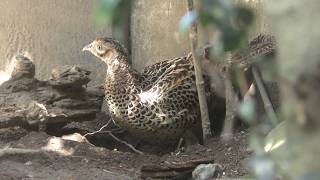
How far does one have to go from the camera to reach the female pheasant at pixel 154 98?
4.15m

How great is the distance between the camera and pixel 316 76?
0.65 m

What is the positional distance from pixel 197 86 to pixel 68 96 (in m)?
0.85

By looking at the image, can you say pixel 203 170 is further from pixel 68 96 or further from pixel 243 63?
pixel 68 96

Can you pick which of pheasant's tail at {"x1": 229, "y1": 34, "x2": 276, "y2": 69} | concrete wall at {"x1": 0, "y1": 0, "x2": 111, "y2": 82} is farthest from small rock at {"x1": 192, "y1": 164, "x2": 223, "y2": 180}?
concrete wall at {"x1": 0, "y1": 0, "x2": 111, "y2": 82}

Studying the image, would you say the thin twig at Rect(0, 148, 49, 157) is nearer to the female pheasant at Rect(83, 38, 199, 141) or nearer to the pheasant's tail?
the female pheasant at Rect(83, 38, 199, 141)

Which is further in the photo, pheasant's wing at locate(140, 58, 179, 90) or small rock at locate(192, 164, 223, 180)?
pheasant's wing at locate(140, 58, 179, 90)

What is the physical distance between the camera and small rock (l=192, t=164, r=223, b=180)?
3.51 metres

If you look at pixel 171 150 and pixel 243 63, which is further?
pixel 171 150

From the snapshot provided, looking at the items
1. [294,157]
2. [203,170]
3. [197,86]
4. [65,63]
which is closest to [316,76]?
[294,157]

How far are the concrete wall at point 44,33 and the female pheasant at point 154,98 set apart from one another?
0.83 meters

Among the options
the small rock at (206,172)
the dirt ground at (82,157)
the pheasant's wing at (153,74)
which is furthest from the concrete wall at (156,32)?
the small rock at (206,172)

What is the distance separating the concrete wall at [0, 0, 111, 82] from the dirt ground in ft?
3.03

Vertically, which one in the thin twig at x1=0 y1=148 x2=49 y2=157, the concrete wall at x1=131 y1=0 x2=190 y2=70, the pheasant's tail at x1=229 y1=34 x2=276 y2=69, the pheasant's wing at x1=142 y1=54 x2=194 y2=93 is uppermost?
the concrete wall at x1=131 y1=0 x2=190 y2=70

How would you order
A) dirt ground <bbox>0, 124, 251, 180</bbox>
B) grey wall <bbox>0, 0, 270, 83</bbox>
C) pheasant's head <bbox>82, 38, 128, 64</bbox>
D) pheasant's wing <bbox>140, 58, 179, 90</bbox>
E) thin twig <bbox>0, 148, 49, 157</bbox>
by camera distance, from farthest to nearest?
grey wall <bbox>0, 0, 270, 83</bbox>
pheasant's head <bbox>82, 38, 128, 64</bbox>
pheasant's wing <bbox>140, 58, 179, 90</bbox>
thin twig <bbox>0, 148, 49, 157</bbox>
dirt ground <bbox>0, 124, 251, 180</bbox>
